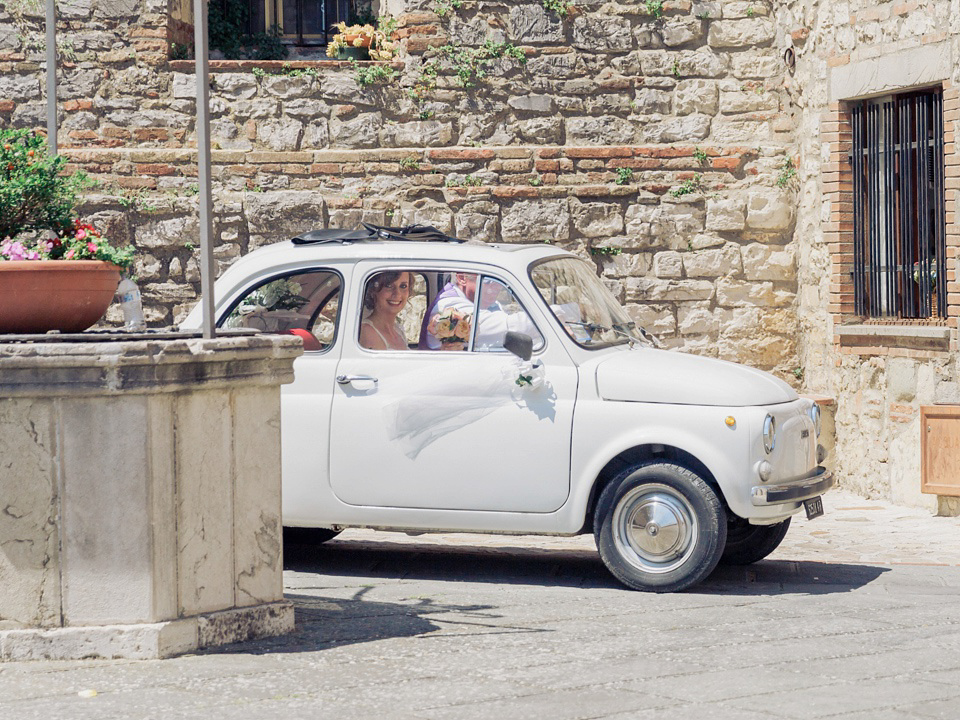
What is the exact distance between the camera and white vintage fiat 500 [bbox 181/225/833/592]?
688 cm

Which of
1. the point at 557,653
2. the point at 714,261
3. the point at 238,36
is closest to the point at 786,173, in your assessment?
the point at 714,261

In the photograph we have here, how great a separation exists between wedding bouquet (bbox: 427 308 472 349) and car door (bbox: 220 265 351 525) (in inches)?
20.2

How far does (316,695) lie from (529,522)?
2446mm

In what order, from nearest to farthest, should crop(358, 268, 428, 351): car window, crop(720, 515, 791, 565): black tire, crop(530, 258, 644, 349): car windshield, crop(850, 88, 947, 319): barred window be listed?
crop(530, 258, 644, 349): car windshield
crop(358, 268, 428, 351): car window
crop(720, 515, 791, 565): black tire
crop(850, 88, 947, 319): barred window

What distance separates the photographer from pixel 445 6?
1183cm

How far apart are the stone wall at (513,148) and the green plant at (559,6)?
0.05 metres

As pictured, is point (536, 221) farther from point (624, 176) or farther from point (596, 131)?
point (596, 131)

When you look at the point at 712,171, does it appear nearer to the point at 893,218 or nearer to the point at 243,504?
the point at 893,218

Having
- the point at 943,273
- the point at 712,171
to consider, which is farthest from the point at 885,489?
the point at 712,171

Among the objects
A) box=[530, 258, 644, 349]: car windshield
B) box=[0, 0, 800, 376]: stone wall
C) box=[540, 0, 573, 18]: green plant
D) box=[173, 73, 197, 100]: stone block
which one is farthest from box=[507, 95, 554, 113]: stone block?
box=[530, 258, 644, 349]: car windshield

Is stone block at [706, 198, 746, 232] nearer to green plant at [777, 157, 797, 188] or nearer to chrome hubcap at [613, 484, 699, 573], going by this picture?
green plant at [777, 157, 797, 188]

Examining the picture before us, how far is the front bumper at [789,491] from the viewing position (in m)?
6.77

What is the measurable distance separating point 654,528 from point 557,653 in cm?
Result: 157

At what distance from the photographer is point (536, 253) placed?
768 cm
